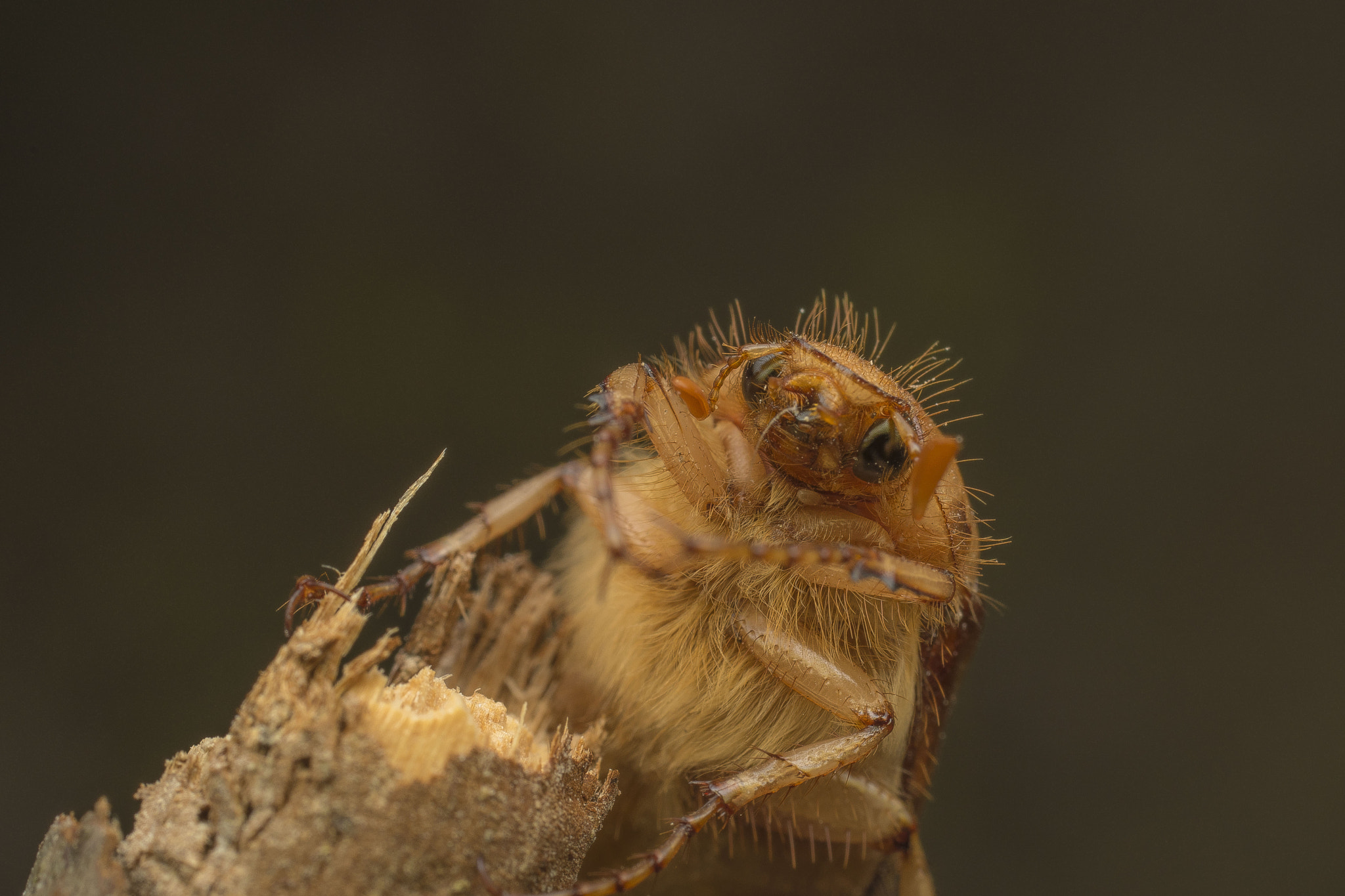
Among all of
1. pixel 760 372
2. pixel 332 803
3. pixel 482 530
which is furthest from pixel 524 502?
pixel 332 803

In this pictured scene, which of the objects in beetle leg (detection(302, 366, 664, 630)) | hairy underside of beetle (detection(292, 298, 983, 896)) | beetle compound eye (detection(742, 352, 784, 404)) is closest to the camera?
beetle leg (detection(302, 366, 664, 630))

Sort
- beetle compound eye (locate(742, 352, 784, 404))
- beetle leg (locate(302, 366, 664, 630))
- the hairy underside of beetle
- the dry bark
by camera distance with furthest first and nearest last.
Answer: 1. beetle compound eye (locate(742, 352, 784, 404))
2. the hairy underside of beetle
3. beetle leg (locate(302, 366, 664, 630))
4. the dry bark

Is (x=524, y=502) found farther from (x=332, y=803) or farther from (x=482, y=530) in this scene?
(x=332, y=803)

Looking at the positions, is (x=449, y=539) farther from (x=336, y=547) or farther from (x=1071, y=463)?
(x=1071, y=463)

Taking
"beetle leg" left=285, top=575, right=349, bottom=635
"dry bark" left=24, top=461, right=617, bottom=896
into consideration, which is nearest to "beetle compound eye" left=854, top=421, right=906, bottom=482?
"dry bark" left=24, top=461, right=617, bottom=896

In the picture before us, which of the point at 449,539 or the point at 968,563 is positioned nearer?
the point at 449,539

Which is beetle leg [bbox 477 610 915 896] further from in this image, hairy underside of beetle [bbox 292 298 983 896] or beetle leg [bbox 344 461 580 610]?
beetle leg [bbox 344 461 580 610]

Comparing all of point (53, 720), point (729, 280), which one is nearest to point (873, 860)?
point (729, 280)
